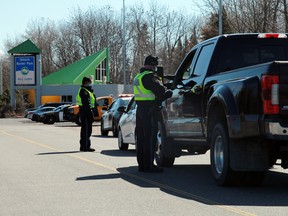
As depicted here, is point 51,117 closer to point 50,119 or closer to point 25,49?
point 50,119

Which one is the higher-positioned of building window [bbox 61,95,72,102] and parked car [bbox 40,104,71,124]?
building window [bbox 61,95,72,102]

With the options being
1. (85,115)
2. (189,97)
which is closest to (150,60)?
(189,97)

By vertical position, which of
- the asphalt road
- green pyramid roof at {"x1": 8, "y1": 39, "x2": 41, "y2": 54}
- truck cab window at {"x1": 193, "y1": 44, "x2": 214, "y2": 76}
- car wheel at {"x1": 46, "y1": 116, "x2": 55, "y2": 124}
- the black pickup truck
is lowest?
car wheel at {"x1": 46, "y1": 116, "x2": 55, "y2": 124}

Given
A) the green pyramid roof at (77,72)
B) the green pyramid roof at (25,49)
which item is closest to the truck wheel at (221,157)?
the green pyramid roof at (77,72)

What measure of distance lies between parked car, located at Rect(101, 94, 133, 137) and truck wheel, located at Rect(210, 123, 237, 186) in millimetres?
13623

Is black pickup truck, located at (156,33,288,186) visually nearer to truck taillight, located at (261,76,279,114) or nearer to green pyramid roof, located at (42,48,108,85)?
truck taillight, located at (261,76,279,114)

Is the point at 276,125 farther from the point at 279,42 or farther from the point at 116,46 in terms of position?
the point at 116,46

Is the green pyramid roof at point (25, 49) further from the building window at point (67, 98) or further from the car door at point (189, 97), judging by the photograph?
the car door at point (189, 97)

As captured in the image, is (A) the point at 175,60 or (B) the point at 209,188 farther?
(A) the point at 175,60

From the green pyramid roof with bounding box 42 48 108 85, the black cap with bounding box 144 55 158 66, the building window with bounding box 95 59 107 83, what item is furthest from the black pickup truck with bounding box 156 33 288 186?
the building window with bounding box 95 59 107 83

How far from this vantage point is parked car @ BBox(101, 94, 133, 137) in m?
23.8

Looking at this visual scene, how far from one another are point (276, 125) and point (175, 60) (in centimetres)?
7577

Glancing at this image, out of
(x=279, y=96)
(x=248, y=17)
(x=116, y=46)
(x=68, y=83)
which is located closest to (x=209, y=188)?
(x=279, y=96)

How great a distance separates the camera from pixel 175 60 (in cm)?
8344
